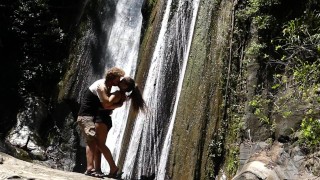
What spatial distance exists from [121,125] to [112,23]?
3.81 m

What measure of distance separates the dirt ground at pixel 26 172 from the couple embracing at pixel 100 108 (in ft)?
1.31

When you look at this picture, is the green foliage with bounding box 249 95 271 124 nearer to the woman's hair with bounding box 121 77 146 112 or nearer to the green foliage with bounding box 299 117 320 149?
the green foliage with bounding box 299 117 320 149

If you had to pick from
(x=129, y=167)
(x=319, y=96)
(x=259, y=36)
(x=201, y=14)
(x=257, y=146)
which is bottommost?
(x=129, y=167)

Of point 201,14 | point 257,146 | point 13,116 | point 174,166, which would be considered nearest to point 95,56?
point 13,116

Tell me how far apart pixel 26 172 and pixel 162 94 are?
3390 mm

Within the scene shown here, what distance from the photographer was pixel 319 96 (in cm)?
563

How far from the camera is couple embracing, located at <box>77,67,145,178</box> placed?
529 centimetres

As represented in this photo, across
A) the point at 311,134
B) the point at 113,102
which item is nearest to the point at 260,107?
the point at 311,134

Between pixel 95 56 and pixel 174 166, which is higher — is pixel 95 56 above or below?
above

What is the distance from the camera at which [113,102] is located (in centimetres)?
528

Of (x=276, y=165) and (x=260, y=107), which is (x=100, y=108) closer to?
(x=276, y=165)

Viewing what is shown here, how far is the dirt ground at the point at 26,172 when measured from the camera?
469cm

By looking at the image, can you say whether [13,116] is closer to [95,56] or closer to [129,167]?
[95,56]

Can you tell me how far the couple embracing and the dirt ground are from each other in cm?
40
